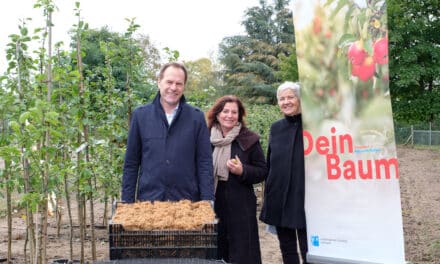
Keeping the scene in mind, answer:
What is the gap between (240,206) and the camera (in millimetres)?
4516

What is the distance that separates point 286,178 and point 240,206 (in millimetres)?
415

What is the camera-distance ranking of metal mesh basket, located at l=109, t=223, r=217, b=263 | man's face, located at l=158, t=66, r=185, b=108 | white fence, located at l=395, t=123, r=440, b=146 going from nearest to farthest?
1. metal mesh basket, located at l=109, t=223, r=217, b=263
2. man's face, located at l=158, t=66, r=185, b=108
3. white fence, located at l=395, t=123, r=440, b=146

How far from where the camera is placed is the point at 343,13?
3852 mm

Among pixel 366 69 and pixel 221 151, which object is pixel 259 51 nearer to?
pixel 221 151

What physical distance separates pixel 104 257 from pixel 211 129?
3.37 metres

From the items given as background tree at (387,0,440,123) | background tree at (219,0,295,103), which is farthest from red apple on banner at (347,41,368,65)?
background tree at (219,0,295,103)

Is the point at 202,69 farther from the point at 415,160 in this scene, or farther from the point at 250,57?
the point at 415,160

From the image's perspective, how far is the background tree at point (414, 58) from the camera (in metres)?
31.0

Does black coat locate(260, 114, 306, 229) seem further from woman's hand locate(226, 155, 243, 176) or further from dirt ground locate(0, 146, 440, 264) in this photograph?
dirt ground locate(0, 146, 440, 264)

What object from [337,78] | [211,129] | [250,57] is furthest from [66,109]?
[250,57]

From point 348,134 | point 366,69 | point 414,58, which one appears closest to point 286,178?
point 348,134

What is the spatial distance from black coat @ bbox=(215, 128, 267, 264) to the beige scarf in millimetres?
46

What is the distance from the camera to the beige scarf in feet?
14.6

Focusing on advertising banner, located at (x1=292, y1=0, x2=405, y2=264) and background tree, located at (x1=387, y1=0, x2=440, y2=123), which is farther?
background tree, located at (x1=387, y1=0, x2=440, y2=123)
